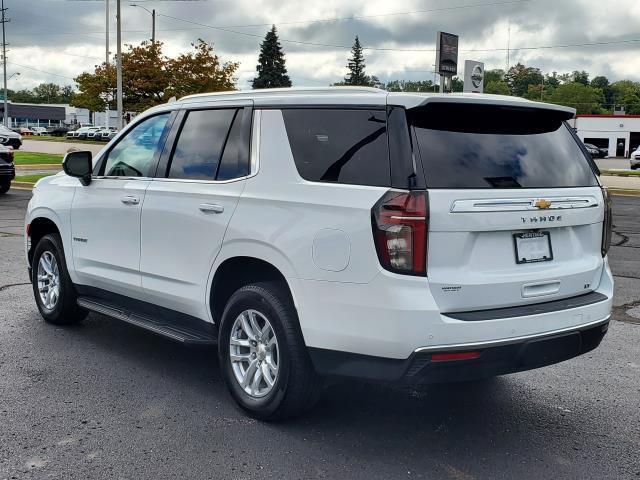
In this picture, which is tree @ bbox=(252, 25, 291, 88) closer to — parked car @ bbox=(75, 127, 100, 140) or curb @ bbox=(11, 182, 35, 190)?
parked car @ bbox=(75, 127, 100, 140)

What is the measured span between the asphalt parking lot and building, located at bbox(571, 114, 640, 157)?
79.1 metres

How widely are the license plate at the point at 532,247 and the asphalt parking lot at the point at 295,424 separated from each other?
1049mm

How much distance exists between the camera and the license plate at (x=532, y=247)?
150 inches

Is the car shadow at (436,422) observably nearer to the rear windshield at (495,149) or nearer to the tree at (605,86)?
the rear windshield at (495,149)

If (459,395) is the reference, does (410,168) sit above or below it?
above

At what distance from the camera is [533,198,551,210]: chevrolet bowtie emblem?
384 cm

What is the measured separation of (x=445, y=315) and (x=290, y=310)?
912 mm

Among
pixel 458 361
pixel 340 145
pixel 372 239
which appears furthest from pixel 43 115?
pixel 458 361

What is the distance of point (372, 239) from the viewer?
3582mm

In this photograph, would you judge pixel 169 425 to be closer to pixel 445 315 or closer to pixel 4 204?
pixel 445 315

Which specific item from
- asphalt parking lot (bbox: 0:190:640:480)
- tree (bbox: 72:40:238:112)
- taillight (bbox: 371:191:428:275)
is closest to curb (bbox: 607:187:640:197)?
asphalt parking lot (bbox: 0:190:640:480)

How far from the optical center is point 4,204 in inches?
656

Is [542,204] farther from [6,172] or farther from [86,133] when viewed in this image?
[86,133]

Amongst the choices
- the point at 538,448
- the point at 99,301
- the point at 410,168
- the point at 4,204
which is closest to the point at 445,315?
the point at 410,168
